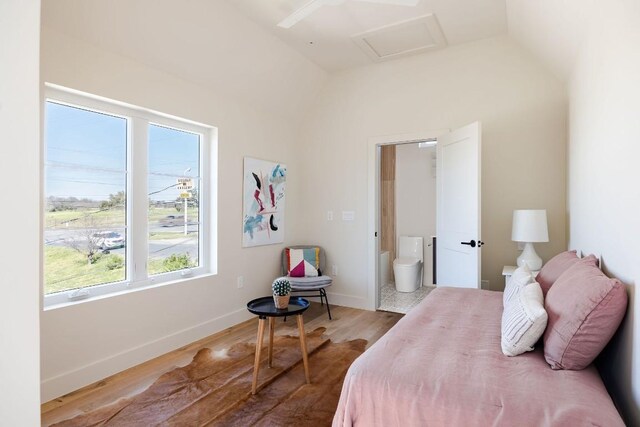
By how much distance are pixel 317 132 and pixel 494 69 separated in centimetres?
214

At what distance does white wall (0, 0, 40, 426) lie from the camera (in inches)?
32.4

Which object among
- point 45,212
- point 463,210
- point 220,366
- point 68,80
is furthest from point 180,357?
point 463,210

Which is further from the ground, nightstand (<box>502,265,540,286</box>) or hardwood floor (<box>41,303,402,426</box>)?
nightstand (<box>502,265,540,286</box>)

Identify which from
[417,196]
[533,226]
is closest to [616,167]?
[533,226]

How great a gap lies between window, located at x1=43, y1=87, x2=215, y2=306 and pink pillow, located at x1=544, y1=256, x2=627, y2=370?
9.53 feet

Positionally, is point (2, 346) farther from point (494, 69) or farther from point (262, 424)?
point (494, 69)

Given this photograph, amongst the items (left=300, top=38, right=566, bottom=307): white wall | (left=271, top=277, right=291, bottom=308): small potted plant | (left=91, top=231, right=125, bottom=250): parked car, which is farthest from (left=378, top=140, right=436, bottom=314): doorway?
(left=91, top=231, right=125, bottom=250): parked car

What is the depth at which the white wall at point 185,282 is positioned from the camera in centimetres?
235

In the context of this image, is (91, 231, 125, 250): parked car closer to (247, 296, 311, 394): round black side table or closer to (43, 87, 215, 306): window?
(43, 87, 215, 306): window

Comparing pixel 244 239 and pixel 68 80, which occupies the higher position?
pixel 68 80

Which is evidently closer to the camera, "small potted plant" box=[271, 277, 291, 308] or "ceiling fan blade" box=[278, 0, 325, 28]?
"ceiling fan blade" box=[278, 0, 325, 28]

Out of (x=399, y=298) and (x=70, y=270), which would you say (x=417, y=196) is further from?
(x=70, y=270)

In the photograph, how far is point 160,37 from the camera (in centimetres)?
272

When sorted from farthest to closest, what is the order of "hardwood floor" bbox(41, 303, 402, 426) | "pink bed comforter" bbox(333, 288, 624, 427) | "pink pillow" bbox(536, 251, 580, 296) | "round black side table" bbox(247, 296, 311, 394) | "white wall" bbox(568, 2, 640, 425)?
"round black side table" bbox(247, 296, 311, 394) < "hardwood floor" bbox(41, 303, 402, 426) < "pink pillow" bbox(536, 251, 580, 296) < "white wall" bbox(568, 2, 640, 425) < "pink bed comforter" bbox(333, 288, 624, 427)
